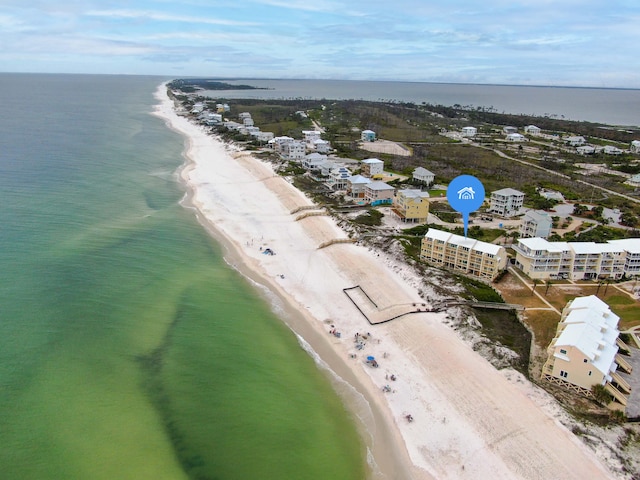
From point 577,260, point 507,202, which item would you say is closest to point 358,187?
point 507,202

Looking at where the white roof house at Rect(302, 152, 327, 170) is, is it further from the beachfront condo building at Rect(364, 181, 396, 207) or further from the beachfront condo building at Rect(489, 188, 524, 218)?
the beachfront condo building at Rect(489, 188, 524, 218)

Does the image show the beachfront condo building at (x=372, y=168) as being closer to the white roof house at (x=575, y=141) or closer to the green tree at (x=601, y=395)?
the green tree at (x=601, y=395)

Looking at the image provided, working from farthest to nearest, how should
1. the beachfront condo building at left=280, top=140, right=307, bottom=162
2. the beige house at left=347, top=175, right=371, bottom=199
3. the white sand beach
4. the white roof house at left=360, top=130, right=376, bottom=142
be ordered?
the white roof house at left=360, top=130, right=376, bottom=142 < the beachfront condo building at left=280, top=140, right=307, bottom=162 < the beige house at left=347, top=175, right=371, bottom=199 < the white sand beach

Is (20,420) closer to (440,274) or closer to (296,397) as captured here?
(296,397)

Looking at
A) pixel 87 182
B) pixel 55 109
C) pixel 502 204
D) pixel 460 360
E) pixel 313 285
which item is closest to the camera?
pixel 460 360

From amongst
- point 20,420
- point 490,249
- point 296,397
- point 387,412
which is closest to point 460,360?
point 387,412

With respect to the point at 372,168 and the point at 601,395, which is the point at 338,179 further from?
the point at 601,395

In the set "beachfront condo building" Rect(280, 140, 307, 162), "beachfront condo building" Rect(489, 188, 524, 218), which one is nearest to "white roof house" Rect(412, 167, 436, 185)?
"beachfront condo building" Rect(489, 188, 524, 218)
